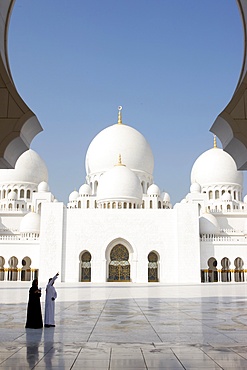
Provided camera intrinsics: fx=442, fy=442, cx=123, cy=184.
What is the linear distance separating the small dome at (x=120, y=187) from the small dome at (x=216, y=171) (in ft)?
23.8

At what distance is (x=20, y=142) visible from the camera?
459cm

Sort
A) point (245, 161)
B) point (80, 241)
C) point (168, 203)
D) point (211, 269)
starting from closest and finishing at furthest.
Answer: point (245, 161) → point (80, 241) → point (211, 269) → point (168, 203)

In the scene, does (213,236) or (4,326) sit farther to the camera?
(213,236)

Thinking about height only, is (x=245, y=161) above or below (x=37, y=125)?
below

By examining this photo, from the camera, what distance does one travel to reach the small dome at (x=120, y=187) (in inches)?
1093

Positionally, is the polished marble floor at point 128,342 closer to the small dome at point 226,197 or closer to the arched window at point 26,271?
the arched window at point 26,271

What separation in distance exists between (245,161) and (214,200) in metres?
28.6

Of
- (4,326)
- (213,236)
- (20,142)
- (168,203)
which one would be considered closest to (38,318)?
(4,326)

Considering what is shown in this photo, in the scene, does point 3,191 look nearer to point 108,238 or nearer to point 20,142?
point 108,238

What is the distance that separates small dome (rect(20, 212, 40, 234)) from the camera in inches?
1084

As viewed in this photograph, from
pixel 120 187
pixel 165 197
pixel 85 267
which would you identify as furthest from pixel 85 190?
pixel 85 267

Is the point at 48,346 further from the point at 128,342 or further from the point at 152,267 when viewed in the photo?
the point at 152,267

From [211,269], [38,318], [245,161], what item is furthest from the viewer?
[211,269]

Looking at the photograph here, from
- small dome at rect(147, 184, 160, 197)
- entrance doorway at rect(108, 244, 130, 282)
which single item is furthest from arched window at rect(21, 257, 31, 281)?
small dome at rect(147, 184, 160, 197)
